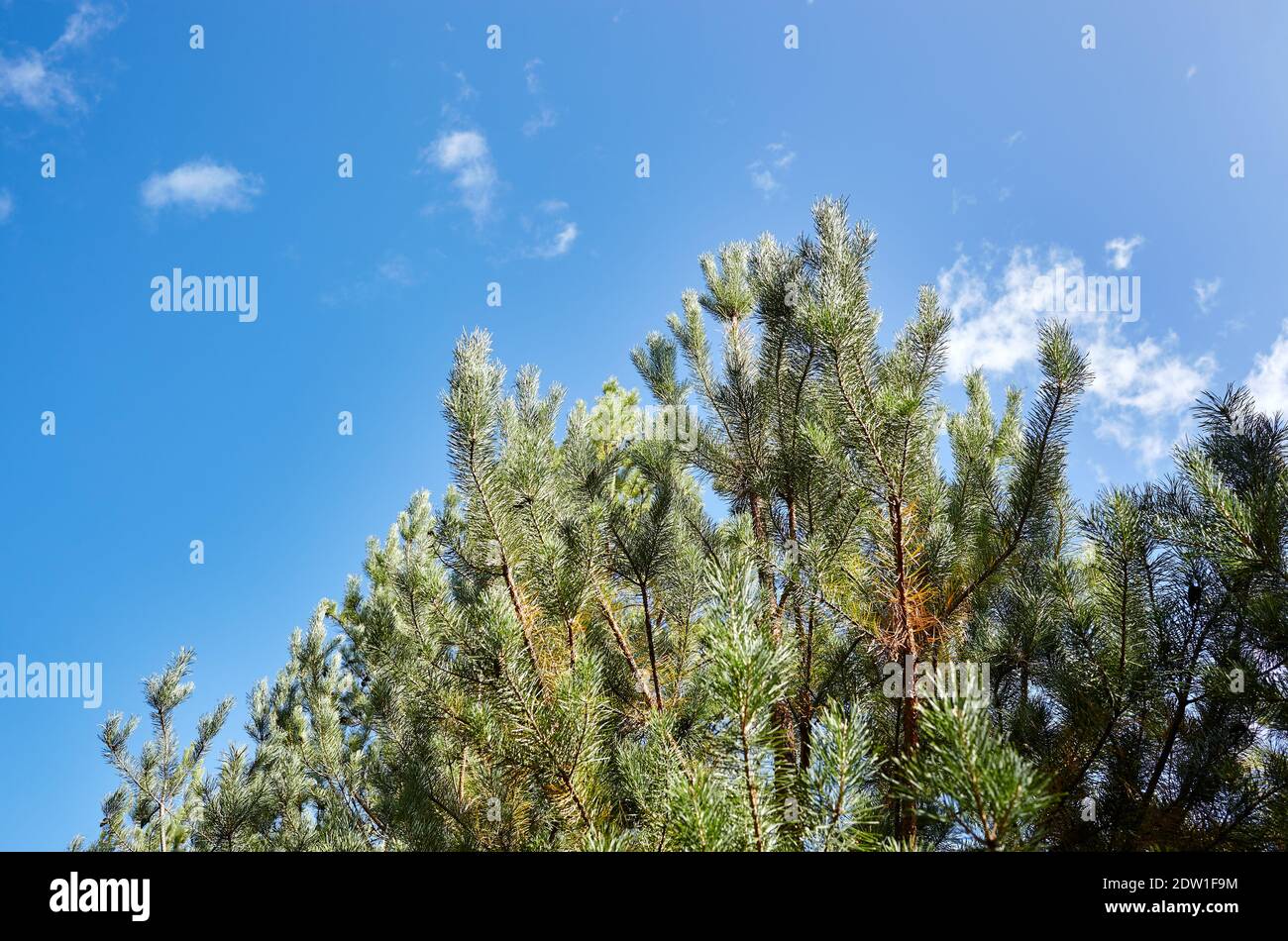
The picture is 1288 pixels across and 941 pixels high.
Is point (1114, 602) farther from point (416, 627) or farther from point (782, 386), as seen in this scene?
point (416, 627)

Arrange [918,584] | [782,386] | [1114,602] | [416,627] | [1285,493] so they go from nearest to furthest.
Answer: [1285,493]
[1114,602]
[918,584]
[782,386]
[416,627]

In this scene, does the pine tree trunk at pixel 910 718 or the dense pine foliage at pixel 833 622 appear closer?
the dense pine foliage at pixel 833 622

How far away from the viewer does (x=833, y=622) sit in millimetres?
2654

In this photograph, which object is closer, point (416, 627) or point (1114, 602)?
point (1114, 602)

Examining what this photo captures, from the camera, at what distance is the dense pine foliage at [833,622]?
1366mm

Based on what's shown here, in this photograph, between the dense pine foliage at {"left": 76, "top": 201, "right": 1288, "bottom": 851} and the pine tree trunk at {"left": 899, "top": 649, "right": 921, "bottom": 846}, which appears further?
the pine tree trunk at {"left": 899, "top": 649, "right": 921, "bottom": 846}

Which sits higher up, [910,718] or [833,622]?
[833,622]

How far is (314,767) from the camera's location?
523 centimetres

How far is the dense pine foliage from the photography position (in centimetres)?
137

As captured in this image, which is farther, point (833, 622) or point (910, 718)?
point (833, 622)

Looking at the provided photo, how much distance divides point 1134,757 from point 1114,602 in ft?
2.11
